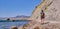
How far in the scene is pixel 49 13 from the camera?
114 ft

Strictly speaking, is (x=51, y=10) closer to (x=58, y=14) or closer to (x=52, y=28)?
(x=58, y=14)

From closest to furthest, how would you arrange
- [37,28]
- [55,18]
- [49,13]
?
[37,28] < [55,18] < [49,13]

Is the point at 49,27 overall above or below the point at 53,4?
below

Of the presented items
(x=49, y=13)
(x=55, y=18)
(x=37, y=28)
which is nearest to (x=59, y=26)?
(x=37, y=28)

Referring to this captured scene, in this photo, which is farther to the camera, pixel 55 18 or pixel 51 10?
pixel 51 10

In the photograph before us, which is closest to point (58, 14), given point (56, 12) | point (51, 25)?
point (56, 12)

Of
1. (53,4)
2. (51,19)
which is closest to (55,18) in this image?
(51,19)

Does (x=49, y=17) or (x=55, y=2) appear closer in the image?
(x=49, y=17)

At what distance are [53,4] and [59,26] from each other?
439 inches

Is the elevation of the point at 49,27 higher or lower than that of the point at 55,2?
lower

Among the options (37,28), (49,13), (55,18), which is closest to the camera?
(37,28)

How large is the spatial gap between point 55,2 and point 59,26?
11.1 m

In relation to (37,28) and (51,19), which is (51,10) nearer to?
(51,19)

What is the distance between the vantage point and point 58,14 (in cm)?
3291
